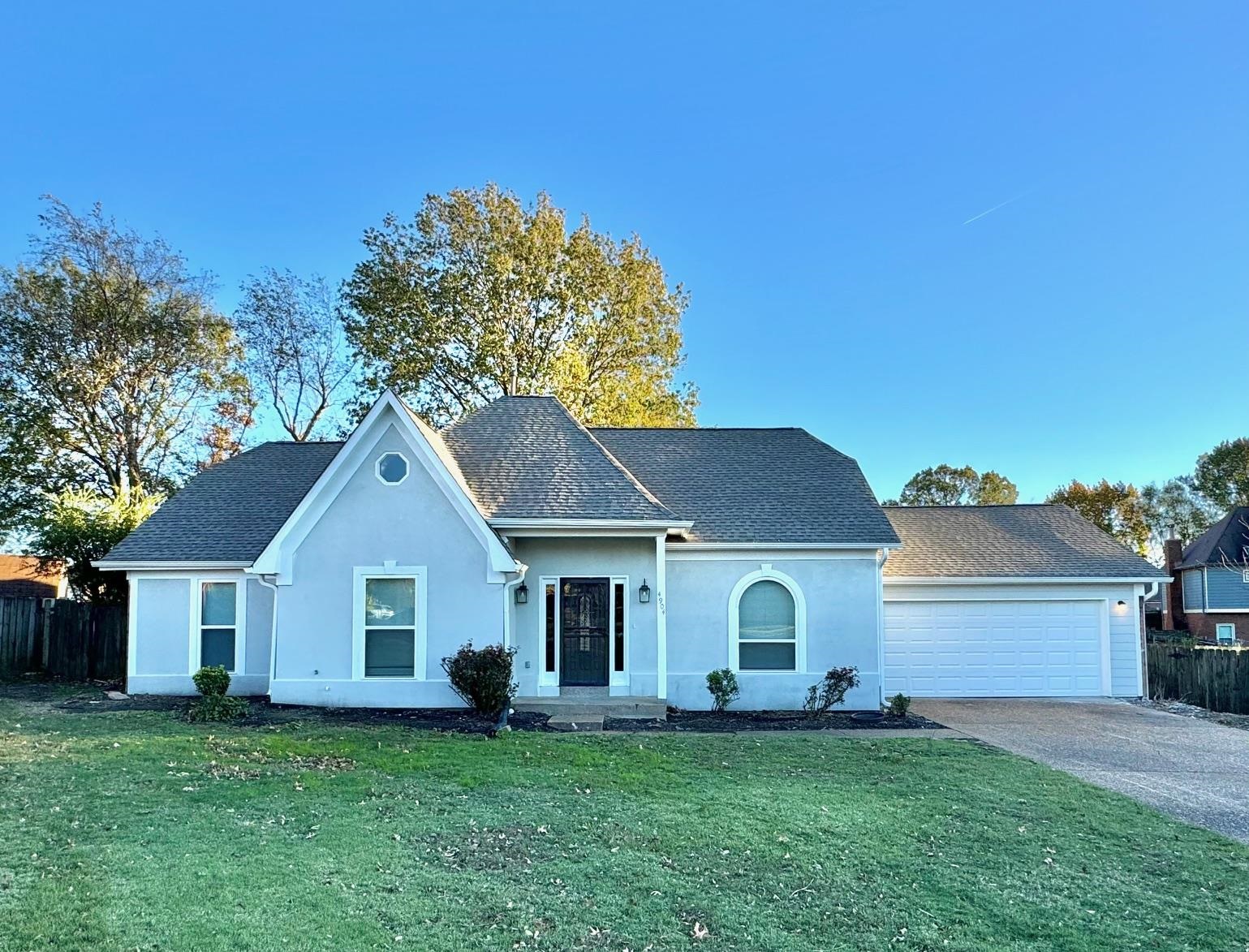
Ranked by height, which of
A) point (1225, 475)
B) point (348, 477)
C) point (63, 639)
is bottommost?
point (63, 639)

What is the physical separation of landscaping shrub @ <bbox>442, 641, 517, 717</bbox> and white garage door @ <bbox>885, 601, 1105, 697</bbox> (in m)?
8.91

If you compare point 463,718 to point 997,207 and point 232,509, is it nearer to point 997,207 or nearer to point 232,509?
point 232,509

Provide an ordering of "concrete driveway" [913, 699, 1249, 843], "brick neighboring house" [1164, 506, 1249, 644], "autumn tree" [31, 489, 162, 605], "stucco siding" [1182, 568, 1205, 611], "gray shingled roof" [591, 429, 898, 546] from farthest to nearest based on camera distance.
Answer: "stucco siding" [1182, 568, 1205, 611], "brick neighboring house" [1164, 506, 1249, 644], "autumn tree" [31, 489, 162, 605], "gray shingled roof" [591, 429, 898, 546], "concrete driveway" [913, 699, 1249, 843]

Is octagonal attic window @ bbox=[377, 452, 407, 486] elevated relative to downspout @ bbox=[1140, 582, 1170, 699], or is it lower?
elevated

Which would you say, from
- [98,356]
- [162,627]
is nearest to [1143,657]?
[162,627]

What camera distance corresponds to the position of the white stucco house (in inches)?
538

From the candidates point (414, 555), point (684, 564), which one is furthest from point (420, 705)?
point (684, 564)

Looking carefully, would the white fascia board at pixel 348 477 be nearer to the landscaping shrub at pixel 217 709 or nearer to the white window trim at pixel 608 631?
the white window trim at pixel 608 631

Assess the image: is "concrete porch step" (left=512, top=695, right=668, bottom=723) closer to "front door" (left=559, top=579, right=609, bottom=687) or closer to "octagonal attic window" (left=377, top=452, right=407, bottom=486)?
"front door" (left=559, top=579, right=609, bottom=687)

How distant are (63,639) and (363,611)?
8.89 meters

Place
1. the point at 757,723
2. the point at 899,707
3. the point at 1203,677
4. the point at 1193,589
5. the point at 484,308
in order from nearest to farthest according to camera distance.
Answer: the point at 757,723 → the point at 899,707 → the point at 1203,677 → the point at 484,308 → the point at 1193,589

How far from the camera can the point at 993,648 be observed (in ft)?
58.6

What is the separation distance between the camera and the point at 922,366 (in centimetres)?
2517

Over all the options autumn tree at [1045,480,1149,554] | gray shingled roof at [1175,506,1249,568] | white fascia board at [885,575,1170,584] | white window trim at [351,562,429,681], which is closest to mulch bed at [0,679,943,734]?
white window trim at [351,562,429,681]
